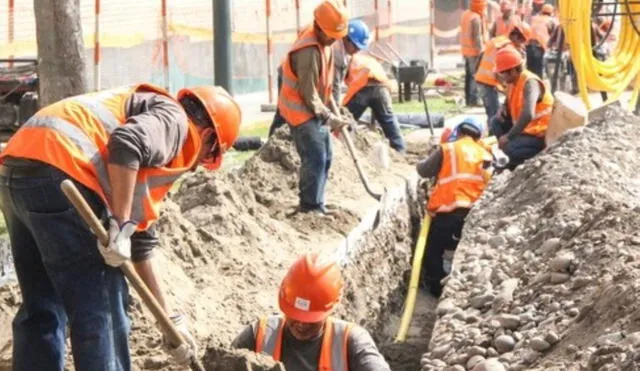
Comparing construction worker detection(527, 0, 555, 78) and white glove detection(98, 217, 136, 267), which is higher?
white glove detection(98, 217, 136, 267)

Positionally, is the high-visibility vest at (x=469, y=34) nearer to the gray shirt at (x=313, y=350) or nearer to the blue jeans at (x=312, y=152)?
the blue jeans at (x=312, y=152)

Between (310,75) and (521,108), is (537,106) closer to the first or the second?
(521,108)

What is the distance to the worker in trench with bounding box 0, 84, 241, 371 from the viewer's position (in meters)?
5.18

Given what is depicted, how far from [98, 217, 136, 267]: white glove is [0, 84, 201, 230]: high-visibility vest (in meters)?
0.15

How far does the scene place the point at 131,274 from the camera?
16.9ft

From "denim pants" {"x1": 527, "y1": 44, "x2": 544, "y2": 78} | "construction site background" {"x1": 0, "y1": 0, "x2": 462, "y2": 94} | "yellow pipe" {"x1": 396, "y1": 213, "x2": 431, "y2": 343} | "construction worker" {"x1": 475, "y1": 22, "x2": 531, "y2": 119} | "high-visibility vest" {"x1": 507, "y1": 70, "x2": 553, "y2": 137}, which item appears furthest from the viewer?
"denim pants" {"x1": 527, "y1": 44, "x2": 544, "y2": 78}

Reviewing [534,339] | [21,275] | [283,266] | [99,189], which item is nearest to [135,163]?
[99,189]

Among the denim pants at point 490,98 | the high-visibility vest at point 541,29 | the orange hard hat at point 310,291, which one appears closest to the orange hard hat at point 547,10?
the high-visibility vest at point 541,29

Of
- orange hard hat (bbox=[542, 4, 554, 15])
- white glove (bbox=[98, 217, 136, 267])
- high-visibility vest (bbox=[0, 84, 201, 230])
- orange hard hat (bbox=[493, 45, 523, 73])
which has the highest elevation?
high-visibility vest (bbox=[0, 84, 201, 230])

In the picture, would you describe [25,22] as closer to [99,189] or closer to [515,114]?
[515,114]

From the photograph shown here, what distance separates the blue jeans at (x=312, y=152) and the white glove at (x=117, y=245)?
16.1ft

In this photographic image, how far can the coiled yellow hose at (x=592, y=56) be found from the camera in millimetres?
13789

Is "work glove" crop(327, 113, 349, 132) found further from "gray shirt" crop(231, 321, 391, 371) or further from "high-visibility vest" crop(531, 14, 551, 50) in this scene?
"high-visibility vest" crop(531, 14, 551, 50)

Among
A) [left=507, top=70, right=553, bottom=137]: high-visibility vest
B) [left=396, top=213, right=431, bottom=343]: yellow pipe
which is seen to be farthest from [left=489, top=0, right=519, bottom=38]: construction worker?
[left=396, top=213, right=431, bottom=343]: yellow pipe
